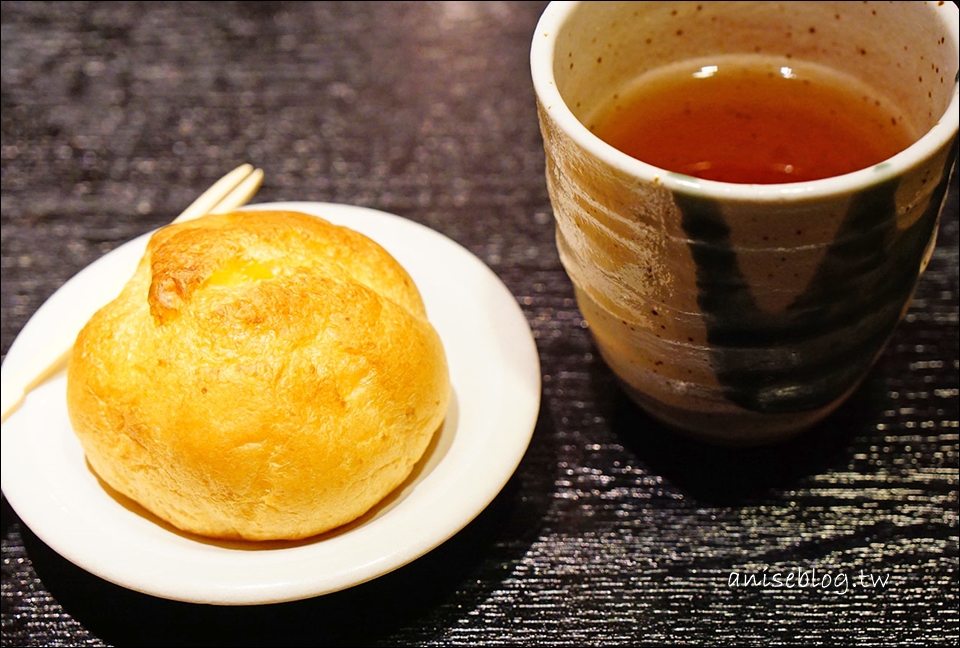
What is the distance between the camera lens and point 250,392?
859 mm

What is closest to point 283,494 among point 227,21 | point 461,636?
point 461,636

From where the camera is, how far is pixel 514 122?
1549 mm

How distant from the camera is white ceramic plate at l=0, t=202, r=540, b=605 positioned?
85cm

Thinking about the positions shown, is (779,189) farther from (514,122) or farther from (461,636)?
(514,122)

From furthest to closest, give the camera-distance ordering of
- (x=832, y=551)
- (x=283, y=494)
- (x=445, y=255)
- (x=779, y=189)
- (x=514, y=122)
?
(x=514, y=122) → (x=445, y=255) → (x=832, y=551) → (x=283, y=494) → (x=779, y=189)

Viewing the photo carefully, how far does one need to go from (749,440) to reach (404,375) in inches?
16.0

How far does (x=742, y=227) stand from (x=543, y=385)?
478 mm

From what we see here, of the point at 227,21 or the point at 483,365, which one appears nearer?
the point at 483,365

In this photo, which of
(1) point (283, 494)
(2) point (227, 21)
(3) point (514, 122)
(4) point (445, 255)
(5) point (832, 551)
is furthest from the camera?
(2) point (227, 21)

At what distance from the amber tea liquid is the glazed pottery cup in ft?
0.06

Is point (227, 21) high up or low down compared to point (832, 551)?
up

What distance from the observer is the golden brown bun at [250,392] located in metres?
0.86

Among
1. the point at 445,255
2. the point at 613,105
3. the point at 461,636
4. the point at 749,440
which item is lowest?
the point at 461,636

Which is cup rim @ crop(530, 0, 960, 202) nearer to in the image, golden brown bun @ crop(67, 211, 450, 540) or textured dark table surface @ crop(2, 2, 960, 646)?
golden brown bun @ crop(67, 211, 450, 540)
